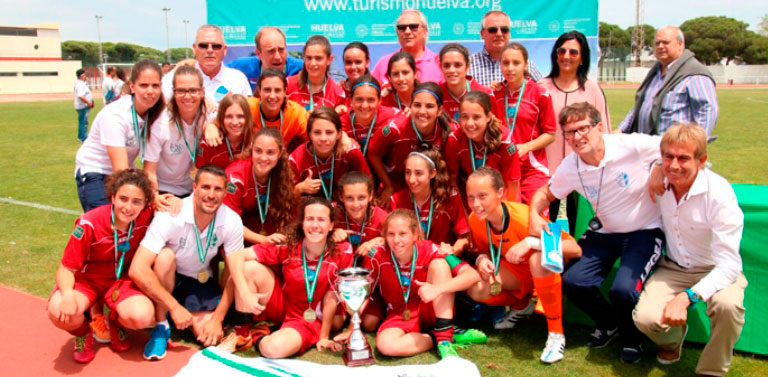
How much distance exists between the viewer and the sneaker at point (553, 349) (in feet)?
11.9

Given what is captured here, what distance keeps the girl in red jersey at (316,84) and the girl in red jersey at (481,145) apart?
1260 mm

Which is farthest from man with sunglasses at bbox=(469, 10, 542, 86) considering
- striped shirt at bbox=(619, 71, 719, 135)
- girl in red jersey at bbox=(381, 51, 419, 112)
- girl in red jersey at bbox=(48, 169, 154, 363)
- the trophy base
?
A: girl in red jersey at bbox=(48, 169, 154, 363)

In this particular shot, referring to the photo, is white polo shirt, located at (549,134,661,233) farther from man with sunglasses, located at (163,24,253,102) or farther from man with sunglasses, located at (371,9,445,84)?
man with sunglasses, located at (163,24,253,102)

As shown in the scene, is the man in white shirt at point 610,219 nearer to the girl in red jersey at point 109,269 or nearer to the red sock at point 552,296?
the red sock at point 552,296

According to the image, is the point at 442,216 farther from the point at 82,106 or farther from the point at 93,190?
the point at 82,106

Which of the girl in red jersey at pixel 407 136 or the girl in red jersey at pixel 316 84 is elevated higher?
the girl in red jersey at pixel 316 84

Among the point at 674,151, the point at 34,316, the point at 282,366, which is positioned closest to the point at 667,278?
the point at 674,151

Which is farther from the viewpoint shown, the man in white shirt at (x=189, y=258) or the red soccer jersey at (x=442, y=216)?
the red soccer jersey at (x=442, y=216)

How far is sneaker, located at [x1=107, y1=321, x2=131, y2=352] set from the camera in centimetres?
383

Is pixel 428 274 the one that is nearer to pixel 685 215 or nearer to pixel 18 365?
pixel 685 215

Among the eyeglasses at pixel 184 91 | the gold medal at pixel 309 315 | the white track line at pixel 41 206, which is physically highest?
the eyeglasses at pixel 184 91

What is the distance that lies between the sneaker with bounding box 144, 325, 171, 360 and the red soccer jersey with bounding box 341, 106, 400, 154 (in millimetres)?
1989

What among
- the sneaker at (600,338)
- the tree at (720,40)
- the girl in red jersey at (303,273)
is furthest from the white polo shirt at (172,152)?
the tree at (720,40)

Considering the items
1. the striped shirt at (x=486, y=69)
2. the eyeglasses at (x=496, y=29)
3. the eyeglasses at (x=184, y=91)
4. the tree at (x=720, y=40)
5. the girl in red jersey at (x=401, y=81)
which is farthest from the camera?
the tree at (x=720, y=40)
